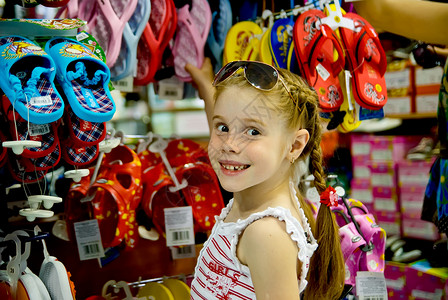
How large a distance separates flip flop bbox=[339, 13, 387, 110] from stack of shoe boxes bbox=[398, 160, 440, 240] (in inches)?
45.5

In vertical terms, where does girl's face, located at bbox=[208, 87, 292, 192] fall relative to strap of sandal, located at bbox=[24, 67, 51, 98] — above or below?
below

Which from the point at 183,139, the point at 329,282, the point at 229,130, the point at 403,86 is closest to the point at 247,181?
the point at 229,130

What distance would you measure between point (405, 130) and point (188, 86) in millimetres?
1663

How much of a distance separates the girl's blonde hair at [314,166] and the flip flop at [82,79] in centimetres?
31

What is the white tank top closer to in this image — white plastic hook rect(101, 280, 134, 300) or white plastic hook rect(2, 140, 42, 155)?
white plastic hook rect(2, 140, 42, 155)

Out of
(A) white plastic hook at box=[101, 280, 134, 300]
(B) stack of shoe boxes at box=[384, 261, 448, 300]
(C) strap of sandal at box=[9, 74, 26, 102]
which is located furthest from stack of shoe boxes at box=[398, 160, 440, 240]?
(C) strap of sandal at box=[9, 74, 26, 102]

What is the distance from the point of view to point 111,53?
166cm

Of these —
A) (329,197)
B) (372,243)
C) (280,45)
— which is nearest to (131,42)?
(280,45)

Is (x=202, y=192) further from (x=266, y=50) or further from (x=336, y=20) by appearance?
(x=336, y=20)

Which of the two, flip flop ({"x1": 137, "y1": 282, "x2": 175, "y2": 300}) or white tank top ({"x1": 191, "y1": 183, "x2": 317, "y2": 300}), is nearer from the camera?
white tank top ({"x1": 191, "y1": 183, "x2": 317, "y2": 300})

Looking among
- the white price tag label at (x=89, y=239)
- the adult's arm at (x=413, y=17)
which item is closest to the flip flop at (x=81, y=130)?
the white price tag label at (x=89, y=239)

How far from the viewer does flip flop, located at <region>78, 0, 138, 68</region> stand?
1.67m

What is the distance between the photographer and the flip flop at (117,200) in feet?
5.57

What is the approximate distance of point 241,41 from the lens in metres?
1.98
